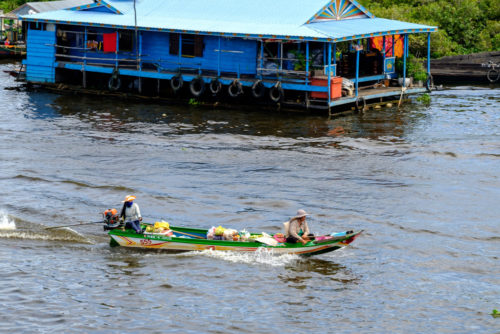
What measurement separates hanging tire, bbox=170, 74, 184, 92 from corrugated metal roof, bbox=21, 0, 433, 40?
7.73ft

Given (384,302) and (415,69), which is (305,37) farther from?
(384,302)

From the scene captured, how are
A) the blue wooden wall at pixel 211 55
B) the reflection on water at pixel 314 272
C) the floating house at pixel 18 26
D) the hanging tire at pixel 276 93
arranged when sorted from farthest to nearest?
the floating house at pixel 18 26
the blue wooden wall at pixel 211 55
the hanging tire at pixel 276 93
the reflection on water at pixel 314 272

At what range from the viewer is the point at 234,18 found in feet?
125

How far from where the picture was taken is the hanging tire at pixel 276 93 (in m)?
35.1

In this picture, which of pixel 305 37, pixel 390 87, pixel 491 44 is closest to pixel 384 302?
pixel 305 37

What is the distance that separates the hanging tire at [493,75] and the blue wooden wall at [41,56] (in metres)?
24.3

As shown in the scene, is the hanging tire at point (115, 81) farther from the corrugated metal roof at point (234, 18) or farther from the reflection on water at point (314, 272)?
the reflection on water at point (314, 272)

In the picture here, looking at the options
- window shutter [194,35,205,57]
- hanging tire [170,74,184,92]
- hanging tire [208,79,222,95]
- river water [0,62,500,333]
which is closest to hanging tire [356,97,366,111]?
river water [0,62,500,333]

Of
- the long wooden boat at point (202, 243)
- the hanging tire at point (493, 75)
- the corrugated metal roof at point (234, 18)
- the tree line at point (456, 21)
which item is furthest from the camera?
the tree line at point (456, 21)

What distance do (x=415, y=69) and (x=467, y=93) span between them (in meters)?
4.08

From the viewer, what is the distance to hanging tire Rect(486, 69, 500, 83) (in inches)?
1788

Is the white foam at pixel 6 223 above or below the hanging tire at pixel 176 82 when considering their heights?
below

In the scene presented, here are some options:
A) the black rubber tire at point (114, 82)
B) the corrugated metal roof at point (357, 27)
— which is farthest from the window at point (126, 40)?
the corrugated metal roof at point (357, 27)

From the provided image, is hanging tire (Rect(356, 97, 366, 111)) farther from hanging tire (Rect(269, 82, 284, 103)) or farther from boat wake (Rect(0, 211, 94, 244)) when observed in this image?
boat wake (Rect(0, 211, 94, 244))
